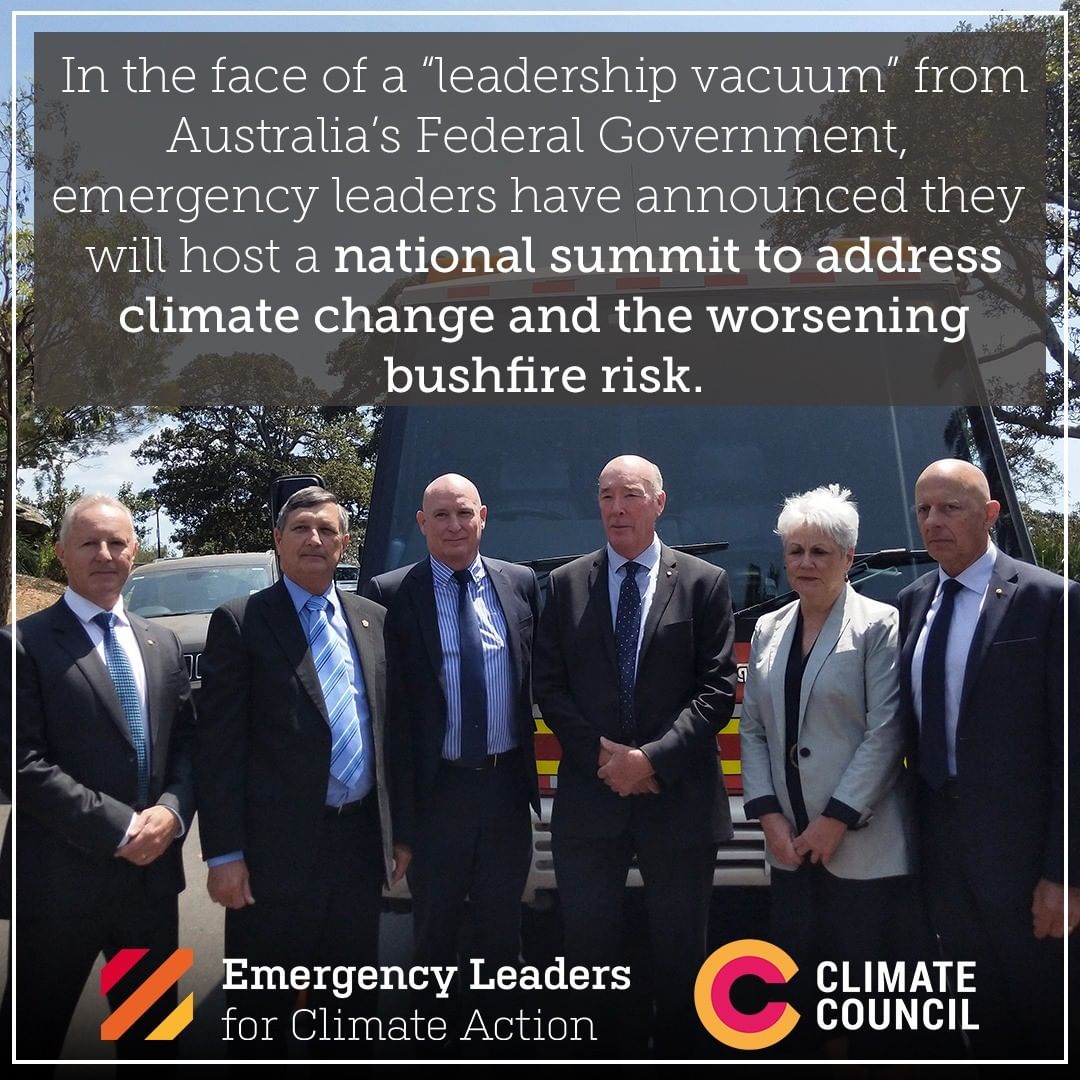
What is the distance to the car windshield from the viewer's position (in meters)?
11.0

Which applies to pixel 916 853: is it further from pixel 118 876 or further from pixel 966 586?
pixel 118 876

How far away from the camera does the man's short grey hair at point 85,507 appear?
→ 11.5 feet

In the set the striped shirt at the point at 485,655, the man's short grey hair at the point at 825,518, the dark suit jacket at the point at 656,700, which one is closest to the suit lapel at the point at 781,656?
the dark suit jacket at the point at 656,700

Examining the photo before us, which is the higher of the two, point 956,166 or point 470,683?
point 956,166

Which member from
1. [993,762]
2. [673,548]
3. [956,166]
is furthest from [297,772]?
[956,166]

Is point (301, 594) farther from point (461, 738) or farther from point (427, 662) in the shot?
point (461, 738)

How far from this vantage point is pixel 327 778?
3.55 m

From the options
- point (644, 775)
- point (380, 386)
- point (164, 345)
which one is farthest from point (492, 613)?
point (164, 345)

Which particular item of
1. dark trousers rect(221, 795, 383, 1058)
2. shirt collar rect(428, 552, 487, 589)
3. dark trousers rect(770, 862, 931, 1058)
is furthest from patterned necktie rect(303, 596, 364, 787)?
dark trousers rect(770, 862, 931, 1058)

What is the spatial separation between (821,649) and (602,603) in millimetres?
707

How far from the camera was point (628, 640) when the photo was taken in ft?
12.3

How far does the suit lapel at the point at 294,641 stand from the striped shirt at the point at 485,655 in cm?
43

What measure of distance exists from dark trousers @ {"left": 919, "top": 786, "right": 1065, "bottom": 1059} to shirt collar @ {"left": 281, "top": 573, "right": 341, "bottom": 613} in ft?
6.23

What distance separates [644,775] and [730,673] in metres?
0.44
